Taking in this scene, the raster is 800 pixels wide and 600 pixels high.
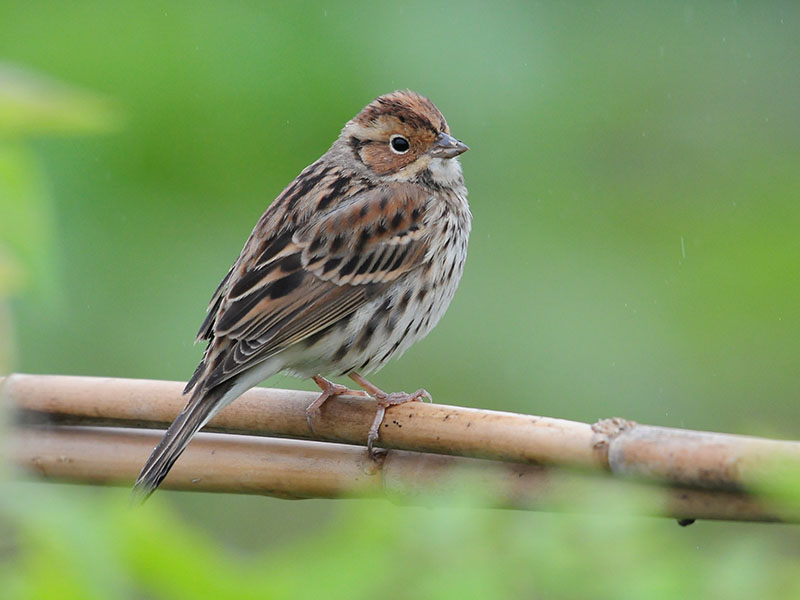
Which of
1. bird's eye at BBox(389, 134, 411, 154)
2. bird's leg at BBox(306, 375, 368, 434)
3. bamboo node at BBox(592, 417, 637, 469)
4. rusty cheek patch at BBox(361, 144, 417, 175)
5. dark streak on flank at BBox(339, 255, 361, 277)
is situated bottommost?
bird's leg at BBox(306, 375, 368, 434)

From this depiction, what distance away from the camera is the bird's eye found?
436 cm

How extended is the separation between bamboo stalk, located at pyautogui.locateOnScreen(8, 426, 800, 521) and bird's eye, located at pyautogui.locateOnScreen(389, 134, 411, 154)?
169 centimetres

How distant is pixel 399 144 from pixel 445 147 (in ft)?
0.53

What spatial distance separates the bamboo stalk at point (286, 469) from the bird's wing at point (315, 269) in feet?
2.40

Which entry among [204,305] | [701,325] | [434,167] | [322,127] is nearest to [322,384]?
[434,167]

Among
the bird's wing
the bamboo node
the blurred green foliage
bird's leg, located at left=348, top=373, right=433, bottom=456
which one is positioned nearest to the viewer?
the bamboo node

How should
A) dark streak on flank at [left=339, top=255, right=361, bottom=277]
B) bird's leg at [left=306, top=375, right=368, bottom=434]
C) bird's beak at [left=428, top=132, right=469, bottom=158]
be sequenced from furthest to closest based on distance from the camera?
1. bird's beak at [left=428, top=132, right=469, bottom=158]
2. dark streak on flank at [left=339, top=255, right=361, bottom=277]
3. bird's leg at [left=306, top=375, right=368, bottom=434]

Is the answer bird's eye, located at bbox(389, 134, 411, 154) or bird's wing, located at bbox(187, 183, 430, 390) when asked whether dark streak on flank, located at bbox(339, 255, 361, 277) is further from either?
bird's eye, located at bbox(389, 134, 411, 154)

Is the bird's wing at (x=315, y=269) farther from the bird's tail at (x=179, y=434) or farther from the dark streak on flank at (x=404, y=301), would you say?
the bird's tail at (x=179, y=434)

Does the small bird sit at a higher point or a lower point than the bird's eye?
A: lower

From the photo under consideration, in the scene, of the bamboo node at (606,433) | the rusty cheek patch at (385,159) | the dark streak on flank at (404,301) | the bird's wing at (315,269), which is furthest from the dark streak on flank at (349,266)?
the bamboo node at (606,433)

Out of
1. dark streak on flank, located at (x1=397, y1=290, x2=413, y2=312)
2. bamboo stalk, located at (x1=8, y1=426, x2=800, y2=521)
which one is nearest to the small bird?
dark streak on flank, located at (x1=397, y1=290, x2=413, y2=312)

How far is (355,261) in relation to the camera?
4.00m

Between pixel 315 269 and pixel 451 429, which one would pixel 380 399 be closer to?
pixel 315 269
